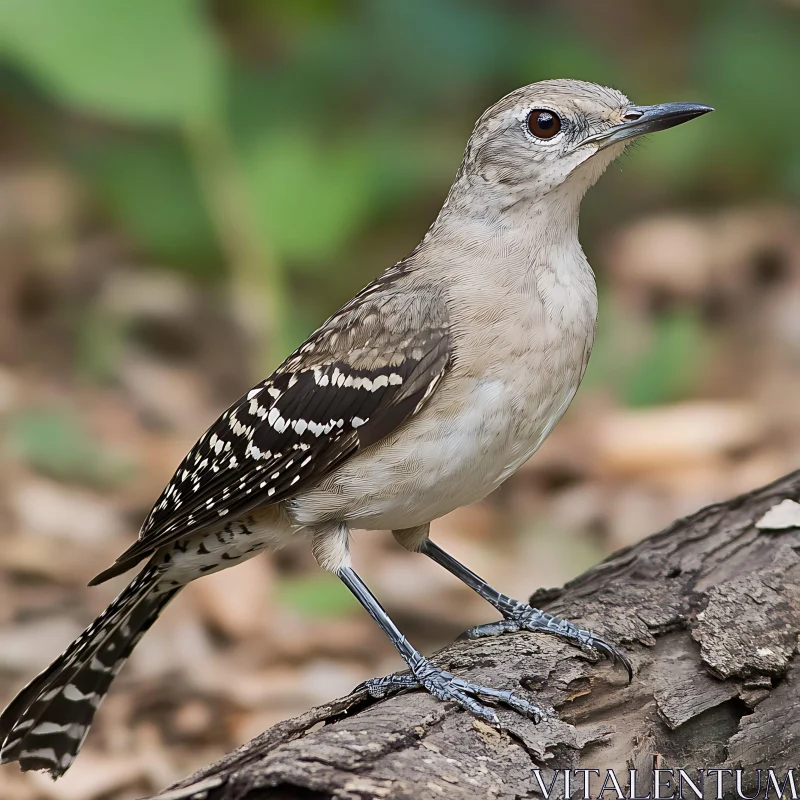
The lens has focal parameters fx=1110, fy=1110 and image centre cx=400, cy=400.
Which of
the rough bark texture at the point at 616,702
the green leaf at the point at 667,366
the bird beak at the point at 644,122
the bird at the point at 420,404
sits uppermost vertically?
the green leaf at the point at 667,366

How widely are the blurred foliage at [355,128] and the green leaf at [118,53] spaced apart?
0.03 metres

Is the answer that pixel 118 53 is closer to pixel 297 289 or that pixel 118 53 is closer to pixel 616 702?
pixel 297 289

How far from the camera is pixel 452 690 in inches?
132

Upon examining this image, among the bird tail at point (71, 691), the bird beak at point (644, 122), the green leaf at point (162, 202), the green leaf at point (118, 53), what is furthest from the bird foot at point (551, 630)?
the green leaf at point (162, 202)

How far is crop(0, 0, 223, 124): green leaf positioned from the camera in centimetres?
691

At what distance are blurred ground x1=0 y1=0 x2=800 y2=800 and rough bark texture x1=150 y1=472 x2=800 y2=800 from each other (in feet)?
6.62

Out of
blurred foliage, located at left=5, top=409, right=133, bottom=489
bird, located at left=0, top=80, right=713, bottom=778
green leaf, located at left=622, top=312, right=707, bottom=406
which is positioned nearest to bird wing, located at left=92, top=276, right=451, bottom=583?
bird, located at left=0, top=80, right=713, bottom=778

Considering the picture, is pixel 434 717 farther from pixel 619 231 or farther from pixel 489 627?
pixel 619 231

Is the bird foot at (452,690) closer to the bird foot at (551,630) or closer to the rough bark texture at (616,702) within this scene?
the rough bark texture at (616,702)

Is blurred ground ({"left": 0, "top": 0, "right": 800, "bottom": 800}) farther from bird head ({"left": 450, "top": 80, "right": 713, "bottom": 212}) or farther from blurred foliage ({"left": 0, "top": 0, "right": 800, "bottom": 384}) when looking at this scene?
bird head ({"left": 450, "top": 80, "right": 713, "bottom": 212})

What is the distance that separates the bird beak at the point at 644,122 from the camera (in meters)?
4.04

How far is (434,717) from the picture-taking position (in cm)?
324

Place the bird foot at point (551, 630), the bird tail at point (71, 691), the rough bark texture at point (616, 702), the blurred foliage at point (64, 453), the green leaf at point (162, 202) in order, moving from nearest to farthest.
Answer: the rough bark texture at point (616, 702) → the bird foot at point (551, 630) → the bird tail at point (71, 691) → the blurred foliage at point (64, 453) → the green leaf at point (162, 202)

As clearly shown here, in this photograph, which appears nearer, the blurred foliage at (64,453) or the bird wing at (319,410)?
the bird wing at (319,410)
